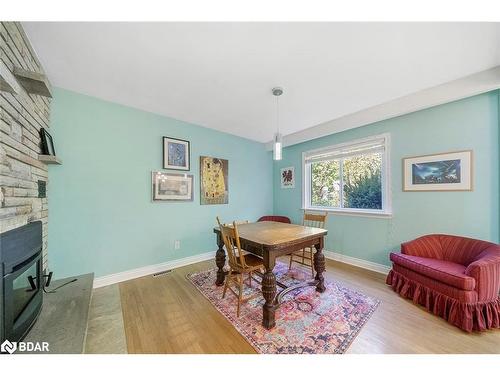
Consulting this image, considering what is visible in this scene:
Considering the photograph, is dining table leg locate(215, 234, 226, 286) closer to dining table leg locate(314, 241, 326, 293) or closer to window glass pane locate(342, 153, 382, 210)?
dining table leg locate(314, 241, 326, 293)

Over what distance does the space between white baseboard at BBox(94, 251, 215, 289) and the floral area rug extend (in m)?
0.63

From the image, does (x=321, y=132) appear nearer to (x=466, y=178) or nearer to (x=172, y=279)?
(x=466, y=178)

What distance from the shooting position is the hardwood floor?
4.58 feet

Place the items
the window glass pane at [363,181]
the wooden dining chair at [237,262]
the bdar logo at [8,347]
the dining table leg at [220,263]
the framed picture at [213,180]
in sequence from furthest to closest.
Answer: the framed picture at [213,180] → the window glass pane at [363,181] → the dining table leg at [220,263] → the wooden dining chair at [237,262] → the bdar logo at [8,347]

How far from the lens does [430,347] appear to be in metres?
1.39

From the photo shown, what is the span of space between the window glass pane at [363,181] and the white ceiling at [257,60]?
0.94 m

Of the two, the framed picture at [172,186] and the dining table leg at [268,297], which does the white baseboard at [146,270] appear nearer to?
the framed picture at [172,186]

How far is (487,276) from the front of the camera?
1.58m

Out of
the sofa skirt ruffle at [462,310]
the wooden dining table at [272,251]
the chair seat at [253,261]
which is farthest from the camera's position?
the chair seat at [253,261]

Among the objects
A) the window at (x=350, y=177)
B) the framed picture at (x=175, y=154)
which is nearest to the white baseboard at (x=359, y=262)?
the window at (x=350, y=177)

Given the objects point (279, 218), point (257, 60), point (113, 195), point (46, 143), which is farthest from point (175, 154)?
point (279, 218)

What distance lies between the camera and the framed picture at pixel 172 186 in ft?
9.07

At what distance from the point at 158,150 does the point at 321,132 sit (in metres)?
2.72

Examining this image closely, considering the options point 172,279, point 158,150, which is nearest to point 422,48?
point 158,150
